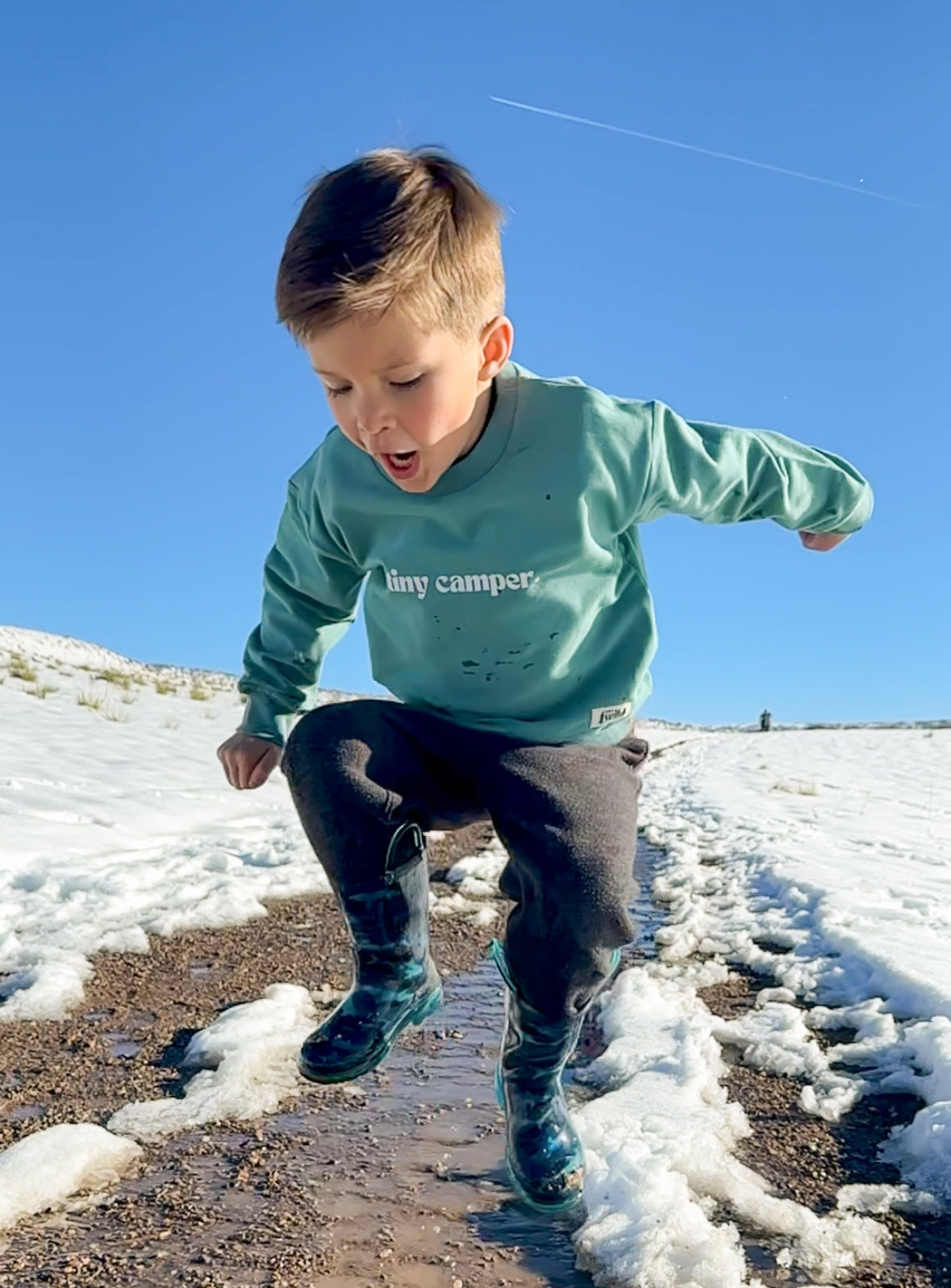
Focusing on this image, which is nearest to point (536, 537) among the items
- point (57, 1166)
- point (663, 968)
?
point (57, 1166)

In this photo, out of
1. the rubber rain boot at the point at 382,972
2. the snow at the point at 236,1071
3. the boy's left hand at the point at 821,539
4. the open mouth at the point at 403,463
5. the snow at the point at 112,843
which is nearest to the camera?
the open mouth at the point at 403,463

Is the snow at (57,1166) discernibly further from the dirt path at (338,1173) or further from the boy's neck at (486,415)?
the boy's neck at (486,415)

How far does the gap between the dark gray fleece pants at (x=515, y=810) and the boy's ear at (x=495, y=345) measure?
0.79m

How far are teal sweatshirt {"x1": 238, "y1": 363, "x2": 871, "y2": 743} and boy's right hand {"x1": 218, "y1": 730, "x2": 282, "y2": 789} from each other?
36 mm

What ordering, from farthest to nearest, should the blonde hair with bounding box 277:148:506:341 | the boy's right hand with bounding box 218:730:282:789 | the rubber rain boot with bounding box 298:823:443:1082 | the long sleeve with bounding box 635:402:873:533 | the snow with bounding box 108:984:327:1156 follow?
1. the snow with bounding box 108:984:327:1156
2. the boy's right hand with bounding box 218:730:282:789
3. the long sleeve with bounding box 635:402:873:533
4. the rubber rain boot with bounding box 298:823:443:1082
5. the blonde hair with bounding box 277:148:506:341

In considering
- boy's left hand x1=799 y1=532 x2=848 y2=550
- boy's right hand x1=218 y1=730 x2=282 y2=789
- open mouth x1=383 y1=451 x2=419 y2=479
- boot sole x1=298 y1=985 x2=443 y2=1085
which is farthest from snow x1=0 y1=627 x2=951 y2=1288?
open mouth x1=383 y1=451 x2=419 y2=479

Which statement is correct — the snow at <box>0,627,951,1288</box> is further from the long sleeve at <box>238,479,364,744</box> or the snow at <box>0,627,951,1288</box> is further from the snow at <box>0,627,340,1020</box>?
the long sleeve at <box>238,479,364,744</box>

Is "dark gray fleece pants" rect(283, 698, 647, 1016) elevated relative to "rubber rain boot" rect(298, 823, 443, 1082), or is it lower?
elevated

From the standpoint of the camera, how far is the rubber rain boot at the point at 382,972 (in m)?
2.54

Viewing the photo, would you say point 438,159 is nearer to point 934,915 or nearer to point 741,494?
point 741,494

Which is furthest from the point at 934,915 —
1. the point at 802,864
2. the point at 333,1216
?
the point at 333,1216

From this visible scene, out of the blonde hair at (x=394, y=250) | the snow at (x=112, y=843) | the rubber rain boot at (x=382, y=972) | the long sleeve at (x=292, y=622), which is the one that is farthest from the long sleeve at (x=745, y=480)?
the snow at (x=112, y=843)

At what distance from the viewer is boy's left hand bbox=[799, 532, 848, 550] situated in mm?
→ 3021

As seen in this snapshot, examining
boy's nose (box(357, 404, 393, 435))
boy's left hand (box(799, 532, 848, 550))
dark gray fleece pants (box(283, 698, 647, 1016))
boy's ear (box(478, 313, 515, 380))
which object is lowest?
dark gray fleece pants (box(283, 698, 647, 1016))
